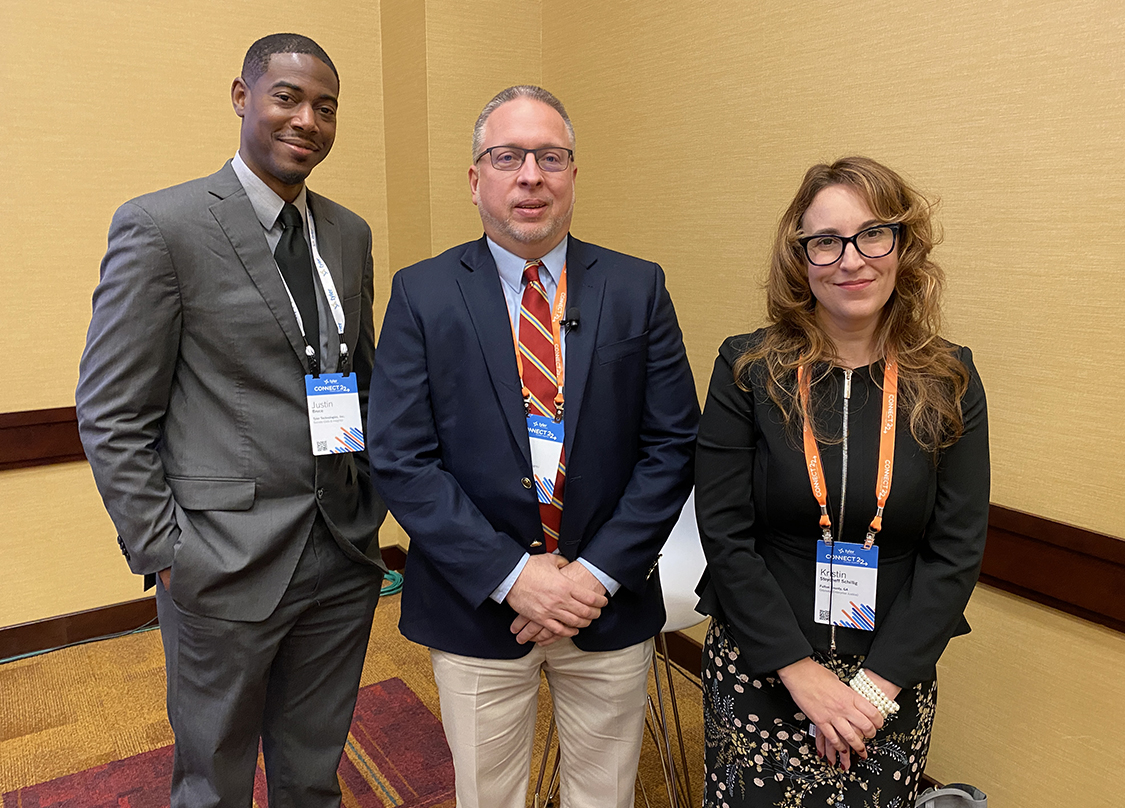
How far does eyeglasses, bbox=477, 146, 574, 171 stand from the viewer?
161 centimetres

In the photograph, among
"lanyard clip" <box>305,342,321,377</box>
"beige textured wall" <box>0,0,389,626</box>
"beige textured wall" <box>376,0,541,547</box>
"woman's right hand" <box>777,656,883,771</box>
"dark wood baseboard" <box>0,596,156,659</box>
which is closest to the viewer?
"woman's right hand" <box>777,656,883,771</box>

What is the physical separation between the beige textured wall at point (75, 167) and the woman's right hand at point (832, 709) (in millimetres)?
3106

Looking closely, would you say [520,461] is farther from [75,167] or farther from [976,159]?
[75,167]

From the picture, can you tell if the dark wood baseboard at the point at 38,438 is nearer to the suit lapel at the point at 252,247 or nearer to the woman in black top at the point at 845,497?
the suit lapel at the point at 252,247

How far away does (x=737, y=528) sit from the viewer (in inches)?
60.8

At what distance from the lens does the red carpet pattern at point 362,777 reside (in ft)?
7.97

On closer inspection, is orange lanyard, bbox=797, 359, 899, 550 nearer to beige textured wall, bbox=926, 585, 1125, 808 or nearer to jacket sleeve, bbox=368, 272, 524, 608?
jacket sleeve, bbox=368, 272, 524, 608

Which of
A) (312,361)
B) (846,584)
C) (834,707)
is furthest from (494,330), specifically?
(834,707)

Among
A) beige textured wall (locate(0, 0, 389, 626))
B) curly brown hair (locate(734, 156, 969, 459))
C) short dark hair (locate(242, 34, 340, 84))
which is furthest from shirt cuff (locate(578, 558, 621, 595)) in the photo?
beige textured wall (locate(0, 0, 389, 626))

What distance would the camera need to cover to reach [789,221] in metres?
1.55

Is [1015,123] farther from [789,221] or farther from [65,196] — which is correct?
[65,196]

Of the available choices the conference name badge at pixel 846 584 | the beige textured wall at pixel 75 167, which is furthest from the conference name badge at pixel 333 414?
the beige textured wall at pixel 75 167

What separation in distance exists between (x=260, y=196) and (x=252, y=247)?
0.43 ft

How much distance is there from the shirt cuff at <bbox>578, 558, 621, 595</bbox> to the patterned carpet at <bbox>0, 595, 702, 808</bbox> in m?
1.02
